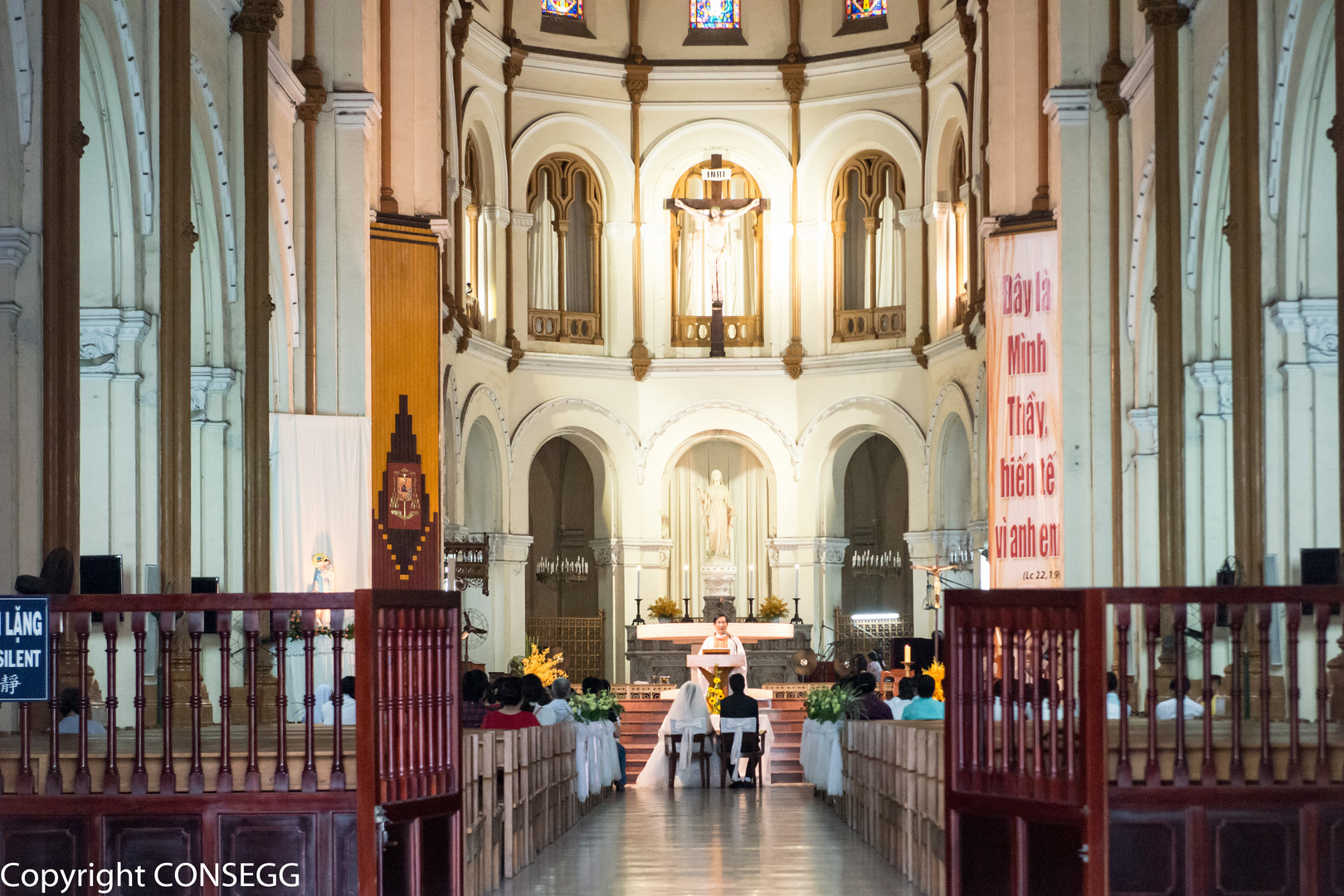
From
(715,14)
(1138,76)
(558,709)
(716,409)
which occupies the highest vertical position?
(715,14)

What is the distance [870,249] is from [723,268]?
224 cm

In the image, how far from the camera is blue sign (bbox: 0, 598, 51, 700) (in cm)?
667

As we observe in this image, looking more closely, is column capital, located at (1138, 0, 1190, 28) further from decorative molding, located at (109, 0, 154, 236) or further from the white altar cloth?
decorative molding, located at (109, 0, 154, 236)

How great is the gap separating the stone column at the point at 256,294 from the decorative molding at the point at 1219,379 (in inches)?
308

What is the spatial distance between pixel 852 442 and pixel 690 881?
17302 mm

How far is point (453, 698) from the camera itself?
7.18 meters

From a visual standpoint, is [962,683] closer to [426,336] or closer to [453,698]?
[453,698]

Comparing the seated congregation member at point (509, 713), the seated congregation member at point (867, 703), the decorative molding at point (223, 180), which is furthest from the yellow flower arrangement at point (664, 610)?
the seated congregation member at point (509, 713)

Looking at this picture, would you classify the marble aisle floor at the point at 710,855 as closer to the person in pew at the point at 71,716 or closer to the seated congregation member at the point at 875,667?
the person in pew at the point at 71,716

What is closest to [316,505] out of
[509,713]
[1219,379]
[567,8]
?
[509,713]

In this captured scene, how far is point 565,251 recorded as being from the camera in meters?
26.4

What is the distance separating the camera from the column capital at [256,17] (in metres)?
14.4

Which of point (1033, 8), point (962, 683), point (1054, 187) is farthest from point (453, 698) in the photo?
point (1033, 8)

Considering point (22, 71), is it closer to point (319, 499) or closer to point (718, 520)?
point (319, 499)
